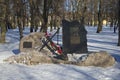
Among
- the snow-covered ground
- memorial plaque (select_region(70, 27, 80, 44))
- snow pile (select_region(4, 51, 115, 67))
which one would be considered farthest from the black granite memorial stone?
the snow-covered ground

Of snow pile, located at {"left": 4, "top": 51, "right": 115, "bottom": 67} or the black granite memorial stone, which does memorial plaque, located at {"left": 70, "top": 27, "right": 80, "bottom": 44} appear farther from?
snow pile, located at {"left": 4, "top": 51, "right": 115, "bottom": 67}

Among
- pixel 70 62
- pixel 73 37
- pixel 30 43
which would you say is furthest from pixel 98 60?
pixel 30 43

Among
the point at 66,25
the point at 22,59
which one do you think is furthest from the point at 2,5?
the point at 22,59

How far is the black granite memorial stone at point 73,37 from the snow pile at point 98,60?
338cm

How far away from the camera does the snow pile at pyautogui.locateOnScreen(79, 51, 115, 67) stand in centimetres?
1312

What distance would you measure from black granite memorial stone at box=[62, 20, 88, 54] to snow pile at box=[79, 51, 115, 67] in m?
3.38

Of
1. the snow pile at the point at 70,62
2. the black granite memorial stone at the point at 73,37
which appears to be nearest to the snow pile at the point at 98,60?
the snow pile at the point at 70,62

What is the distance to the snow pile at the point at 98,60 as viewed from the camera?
13.1 meters

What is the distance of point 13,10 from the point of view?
29109 mm

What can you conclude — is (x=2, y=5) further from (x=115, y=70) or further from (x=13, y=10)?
(x=115, y=70)

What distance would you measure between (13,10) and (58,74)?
61.1 ft

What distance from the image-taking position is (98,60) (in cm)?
1318

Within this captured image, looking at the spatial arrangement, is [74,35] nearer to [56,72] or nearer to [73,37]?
[73,37]

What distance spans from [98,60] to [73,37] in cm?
372
